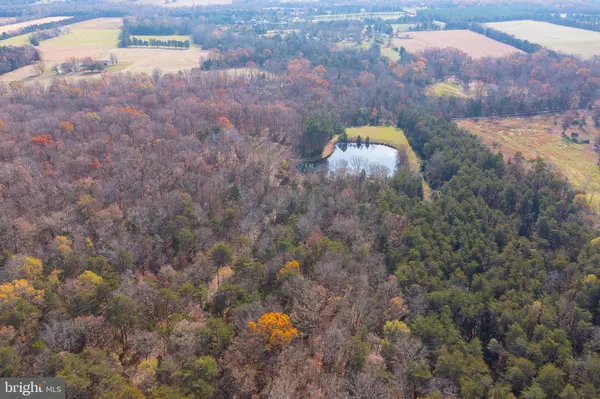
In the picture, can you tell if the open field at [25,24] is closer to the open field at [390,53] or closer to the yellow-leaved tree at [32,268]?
the open field at [390,53]

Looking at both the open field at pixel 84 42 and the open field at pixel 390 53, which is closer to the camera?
the open field at pixel 84 42

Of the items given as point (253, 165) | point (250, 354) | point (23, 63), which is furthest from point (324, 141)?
point (23, 63)

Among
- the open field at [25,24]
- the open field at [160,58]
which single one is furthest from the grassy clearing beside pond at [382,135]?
the open field at [25,24]

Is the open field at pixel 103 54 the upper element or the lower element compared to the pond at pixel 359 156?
upper

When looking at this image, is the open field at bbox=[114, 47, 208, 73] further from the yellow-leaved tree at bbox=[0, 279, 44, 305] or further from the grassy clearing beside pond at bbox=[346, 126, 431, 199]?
the yellow-leaved tree at bbox=[0, 279, 44, 305]

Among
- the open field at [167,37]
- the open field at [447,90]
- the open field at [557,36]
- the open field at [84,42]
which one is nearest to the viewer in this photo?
the open field at [447,90]

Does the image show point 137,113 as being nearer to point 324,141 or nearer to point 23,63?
point 324,141

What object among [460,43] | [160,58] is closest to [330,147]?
[160,58]
